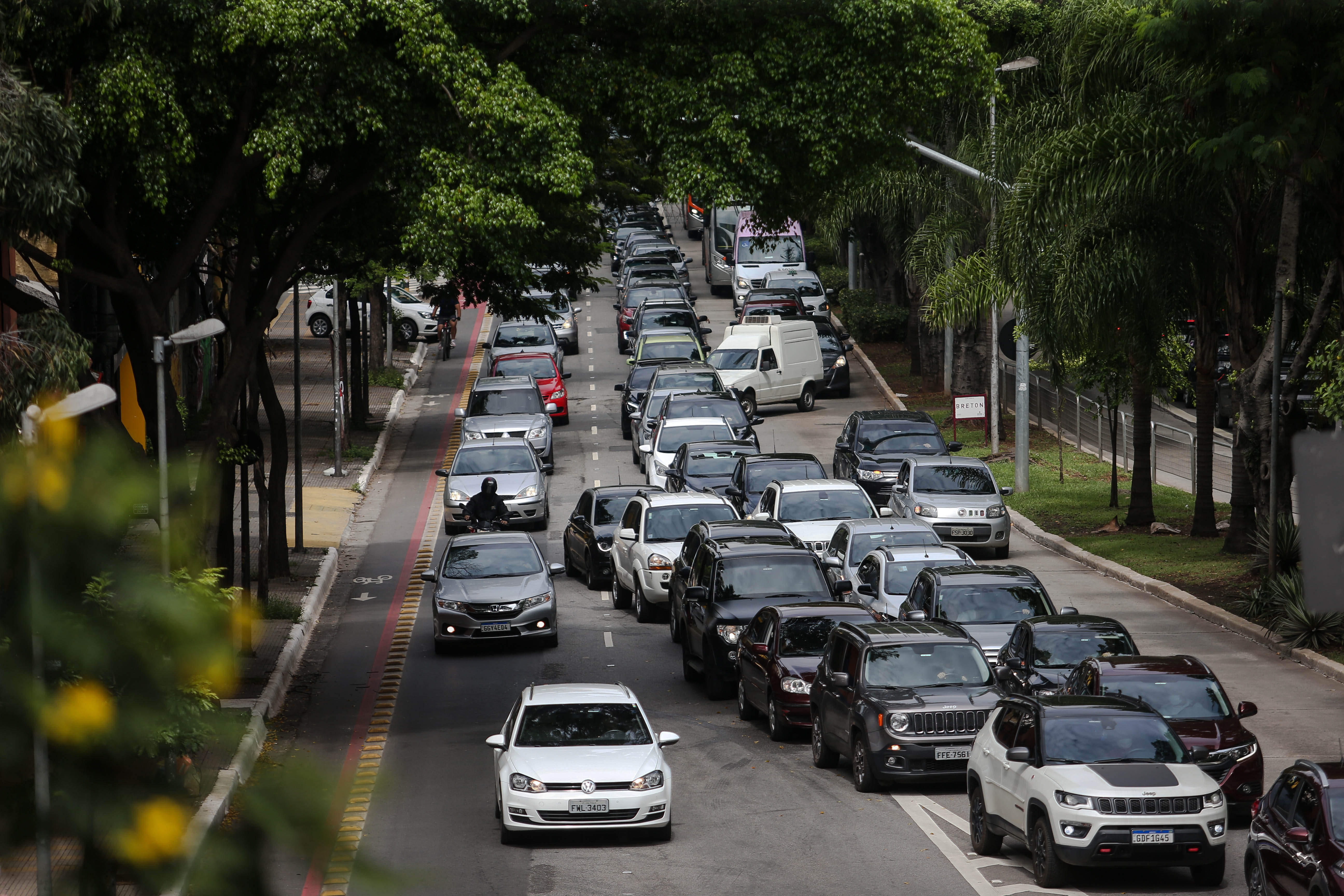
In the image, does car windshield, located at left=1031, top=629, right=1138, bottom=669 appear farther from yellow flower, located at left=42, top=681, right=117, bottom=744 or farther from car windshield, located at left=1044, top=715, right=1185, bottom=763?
yellow flower, located at left=42, top=681, right=117, bottom=744

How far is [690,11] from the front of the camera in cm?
1906

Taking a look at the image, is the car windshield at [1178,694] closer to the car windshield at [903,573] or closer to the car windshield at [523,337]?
the car windshield at [903,573]

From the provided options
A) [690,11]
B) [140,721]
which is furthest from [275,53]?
[140,721]

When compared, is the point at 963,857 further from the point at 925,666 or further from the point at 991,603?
the point at 991,603

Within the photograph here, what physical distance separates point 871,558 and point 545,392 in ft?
77.6

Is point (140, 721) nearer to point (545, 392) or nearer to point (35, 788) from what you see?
point (35, 788)

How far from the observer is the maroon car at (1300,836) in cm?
→ 1056

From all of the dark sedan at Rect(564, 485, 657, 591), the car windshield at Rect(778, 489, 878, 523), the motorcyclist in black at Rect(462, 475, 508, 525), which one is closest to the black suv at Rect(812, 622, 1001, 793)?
the car windshield at Rect(778, 489, 878, 523)

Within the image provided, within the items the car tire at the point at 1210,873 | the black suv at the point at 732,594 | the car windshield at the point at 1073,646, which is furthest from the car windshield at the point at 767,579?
the car tire at the point at 1210,873

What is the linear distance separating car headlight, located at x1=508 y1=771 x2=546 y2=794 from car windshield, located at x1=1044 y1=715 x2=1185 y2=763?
464 centimetres

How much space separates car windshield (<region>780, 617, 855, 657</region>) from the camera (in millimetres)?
18844

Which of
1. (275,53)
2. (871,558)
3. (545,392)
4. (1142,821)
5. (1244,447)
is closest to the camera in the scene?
(1142,821)

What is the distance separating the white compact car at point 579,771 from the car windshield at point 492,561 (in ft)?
28.8

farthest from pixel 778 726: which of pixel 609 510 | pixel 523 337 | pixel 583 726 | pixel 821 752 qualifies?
pixel 523 337
